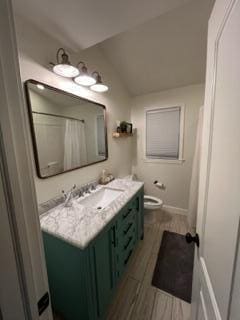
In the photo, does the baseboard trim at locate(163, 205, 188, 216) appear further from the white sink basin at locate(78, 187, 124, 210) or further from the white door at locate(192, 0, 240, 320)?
the white door at locate(192, 0, 240, 320)

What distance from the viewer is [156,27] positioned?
1.52 m

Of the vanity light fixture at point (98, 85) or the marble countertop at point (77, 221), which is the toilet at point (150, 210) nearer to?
the marble countertop at point (77, 221)

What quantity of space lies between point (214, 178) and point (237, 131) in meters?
0.24

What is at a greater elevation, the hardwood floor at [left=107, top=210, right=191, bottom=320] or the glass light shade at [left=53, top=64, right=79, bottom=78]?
the glass light shade at [left=53, top=64, right=79, bottom=78]

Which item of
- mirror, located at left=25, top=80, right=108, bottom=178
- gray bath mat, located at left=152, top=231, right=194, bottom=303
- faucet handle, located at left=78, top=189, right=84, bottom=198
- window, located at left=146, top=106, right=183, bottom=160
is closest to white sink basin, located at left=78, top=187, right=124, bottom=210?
faucet handle, located at left=78, top=189, right=84, bottom=198

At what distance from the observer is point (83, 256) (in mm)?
885

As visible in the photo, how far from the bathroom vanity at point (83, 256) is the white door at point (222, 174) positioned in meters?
0.63

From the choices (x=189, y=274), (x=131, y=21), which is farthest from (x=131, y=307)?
(x=131, y=21)

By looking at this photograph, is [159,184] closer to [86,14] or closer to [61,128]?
[61,128]

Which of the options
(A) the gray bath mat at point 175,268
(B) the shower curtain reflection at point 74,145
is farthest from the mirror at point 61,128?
(A) the gray bath mat at point 175,268

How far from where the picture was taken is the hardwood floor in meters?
1.21

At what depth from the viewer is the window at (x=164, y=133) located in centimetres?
248

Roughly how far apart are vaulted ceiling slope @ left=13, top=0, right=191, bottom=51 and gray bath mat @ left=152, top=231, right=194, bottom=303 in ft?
7.81

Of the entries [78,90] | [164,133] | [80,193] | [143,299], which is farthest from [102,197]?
[164,133]
